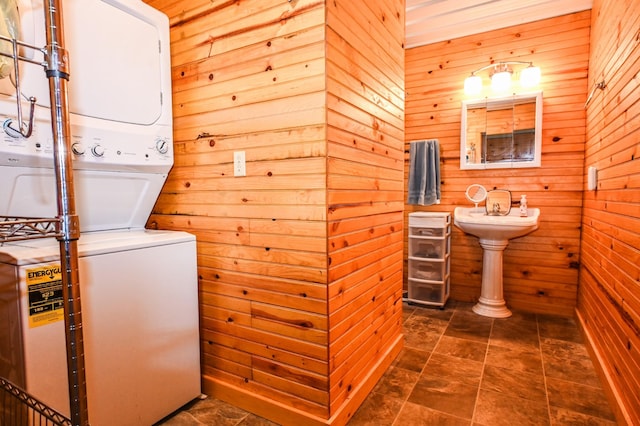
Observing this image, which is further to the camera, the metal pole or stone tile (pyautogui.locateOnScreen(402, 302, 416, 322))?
stone tile (pyautogui.locateOnScreen(402, 302, 416, 322))

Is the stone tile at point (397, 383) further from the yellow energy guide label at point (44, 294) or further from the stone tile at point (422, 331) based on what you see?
the yellow energy guide label at point (44, 294)

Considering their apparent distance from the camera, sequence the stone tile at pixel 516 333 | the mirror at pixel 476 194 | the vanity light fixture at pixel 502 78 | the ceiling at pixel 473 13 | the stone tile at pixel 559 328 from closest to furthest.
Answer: the stone tile at pixel 516 333 < the stone tile at pixel 559 328 < the ceiling at pixel 473 13 < the vanity light fixture at pixel 502 78 < the mirror at pixel 476 194

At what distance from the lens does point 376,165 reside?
188 centimetres

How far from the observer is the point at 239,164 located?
163cm

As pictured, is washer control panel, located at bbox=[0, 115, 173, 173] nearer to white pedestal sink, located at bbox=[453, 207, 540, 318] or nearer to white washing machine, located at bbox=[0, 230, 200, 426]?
white washing machine, located at bbox=[0, 230, 200, 426]

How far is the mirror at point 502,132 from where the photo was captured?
117 inches

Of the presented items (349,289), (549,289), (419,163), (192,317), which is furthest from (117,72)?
(549,289)

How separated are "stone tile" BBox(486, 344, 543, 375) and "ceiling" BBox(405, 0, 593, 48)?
8.57ft

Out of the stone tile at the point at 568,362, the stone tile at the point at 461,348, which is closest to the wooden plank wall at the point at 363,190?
the stone tile at the point at 461,348

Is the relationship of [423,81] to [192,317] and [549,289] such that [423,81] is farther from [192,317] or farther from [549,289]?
[192,317]

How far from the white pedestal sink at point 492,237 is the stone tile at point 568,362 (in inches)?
21.1

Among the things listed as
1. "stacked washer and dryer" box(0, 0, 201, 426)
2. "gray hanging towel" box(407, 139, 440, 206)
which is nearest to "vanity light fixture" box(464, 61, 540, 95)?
"gray hanging towel" box(407, 139, 440, 206)

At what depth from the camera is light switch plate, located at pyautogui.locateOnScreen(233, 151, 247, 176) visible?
162 centimetres

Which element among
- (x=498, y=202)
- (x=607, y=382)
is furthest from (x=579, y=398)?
(x=498, y=202)
